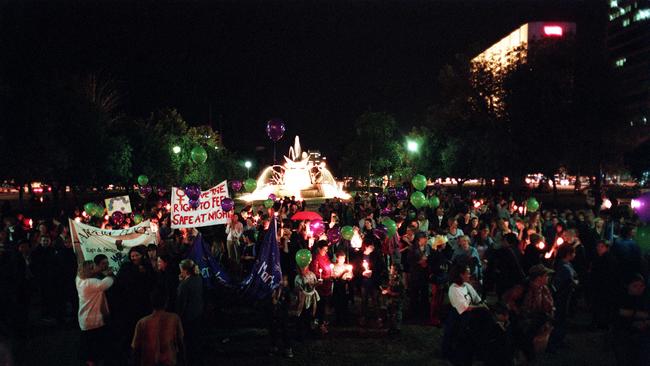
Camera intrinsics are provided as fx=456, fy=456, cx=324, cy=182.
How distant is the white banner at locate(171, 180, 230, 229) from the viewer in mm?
11133

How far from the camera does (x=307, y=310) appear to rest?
8.02 metres

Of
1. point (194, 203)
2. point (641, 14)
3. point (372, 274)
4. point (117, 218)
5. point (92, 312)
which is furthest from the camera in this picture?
point (641, 14)

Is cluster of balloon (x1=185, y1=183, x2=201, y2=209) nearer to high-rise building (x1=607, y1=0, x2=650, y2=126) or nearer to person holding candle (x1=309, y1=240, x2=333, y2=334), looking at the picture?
person holding candle (x1=309, y1=240, x2=333, y2=334)

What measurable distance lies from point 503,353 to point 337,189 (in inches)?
1435

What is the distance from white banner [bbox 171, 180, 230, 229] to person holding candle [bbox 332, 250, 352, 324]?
159 inches

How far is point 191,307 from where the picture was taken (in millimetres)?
6254

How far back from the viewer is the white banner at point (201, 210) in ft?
36.5

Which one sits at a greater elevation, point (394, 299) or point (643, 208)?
point (643, 208)

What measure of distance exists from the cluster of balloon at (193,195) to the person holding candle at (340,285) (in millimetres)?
4296

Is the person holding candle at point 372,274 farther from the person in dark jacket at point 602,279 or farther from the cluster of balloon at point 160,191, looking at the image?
the cluster of balloon at point 160,191

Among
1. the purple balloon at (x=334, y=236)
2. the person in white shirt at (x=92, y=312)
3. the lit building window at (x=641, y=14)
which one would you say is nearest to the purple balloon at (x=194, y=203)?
the purple balloon at (x=334, y=236)

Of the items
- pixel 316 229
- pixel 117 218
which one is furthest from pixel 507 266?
pixel 117 218

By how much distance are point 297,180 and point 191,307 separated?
30464mm

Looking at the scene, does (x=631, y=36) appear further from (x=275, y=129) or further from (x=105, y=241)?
(x=105, y=241)
